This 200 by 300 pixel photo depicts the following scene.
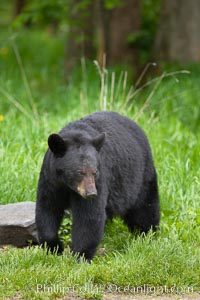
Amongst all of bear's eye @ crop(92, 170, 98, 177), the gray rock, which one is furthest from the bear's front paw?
bear's eye @ crop(92, 170, 98, 177)

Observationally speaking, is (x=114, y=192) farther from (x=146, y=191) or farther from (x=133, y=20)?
(x=133, y=20)

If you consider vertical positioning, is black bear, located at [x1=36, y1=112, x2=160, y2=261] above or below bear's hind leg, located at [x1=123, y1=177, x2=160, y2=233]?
above

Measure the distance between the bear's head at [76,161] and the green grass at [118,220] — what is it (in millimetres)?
590

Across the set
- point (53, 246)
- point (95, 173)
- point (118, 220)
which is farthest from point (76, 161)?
point (118, 220)

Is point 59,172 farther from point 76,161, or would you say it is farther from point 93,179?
point 93,179

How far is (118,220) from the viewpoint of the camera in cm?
758

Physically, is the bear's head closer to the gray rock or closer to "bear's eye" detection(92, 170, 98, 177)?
"bear's eye" detection(92, 170, 98, 177)

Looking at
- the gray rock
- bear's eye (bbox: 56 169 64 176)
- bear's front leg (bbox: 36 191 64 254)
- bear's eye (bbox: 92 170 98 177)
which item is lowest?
the gray rock

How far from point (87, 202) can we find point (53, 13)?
11608mm

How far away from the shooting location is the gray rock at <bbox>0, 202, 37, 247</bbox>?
22.4 ft

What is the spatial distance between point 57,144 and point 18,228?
4.05ft

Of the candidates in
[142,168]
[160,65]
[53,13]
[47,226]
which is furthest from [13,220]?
[53,13]

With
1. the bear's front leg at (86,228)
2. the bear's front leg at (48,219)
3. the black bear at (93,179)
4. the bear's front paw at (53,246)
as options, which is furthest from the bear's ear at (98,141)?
the bear's front paw at (53,246)

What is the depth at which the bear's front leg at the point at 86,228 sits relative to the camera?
239 inches
